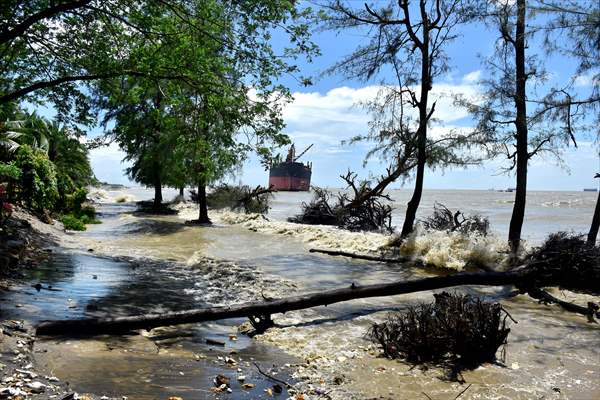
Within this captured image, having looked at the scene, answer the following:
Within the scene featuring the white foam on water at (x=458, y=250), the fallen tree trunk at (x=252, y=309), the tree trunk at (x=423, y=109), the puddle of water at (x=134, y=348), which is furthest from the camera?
the tree trunk at (x=423, y=109)

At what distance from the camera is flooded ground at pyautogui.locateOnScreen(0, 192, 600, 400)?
5219 millimetres

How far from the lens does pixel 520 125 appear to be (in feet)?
49.8

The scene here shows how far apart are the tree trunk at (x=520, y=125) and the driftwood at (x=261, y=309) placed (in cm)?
545

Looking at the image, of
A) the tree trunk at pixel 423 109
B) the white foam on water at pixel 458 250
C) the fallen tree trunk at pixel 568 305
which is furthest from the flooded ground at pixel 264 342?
the tree trunk at pixel 423 109

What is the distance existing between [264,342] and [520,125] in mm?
11664

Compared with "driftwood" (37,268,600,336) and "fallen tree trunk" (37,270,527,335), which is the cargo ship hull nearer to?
"driftwood" (37,268,600,336)

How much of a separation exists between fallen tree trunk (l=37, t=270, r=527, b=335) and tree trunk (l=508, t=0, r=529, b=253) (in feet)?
19.4

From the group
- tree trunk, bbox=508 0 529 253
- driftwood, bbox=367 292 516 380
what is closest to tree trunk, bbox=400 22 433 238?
tree trunk, bbox=508 0 529 253

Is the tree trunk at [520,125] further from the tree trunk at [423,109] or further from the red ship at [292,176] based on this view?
the red ship at [292,176]

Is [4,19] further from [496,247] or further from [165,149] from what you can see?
[165,149]

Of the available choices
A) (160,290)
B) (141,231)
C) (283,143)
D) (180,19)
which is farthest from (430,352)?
(141,231)

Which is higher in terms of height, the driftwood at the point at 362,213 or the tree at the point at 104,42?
the tree at the point at 104,42

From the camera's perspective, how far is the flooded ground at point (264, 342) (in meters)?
5.22

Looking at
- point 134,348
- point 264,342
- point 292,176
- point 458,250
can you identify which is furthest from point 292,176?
point 134,348
